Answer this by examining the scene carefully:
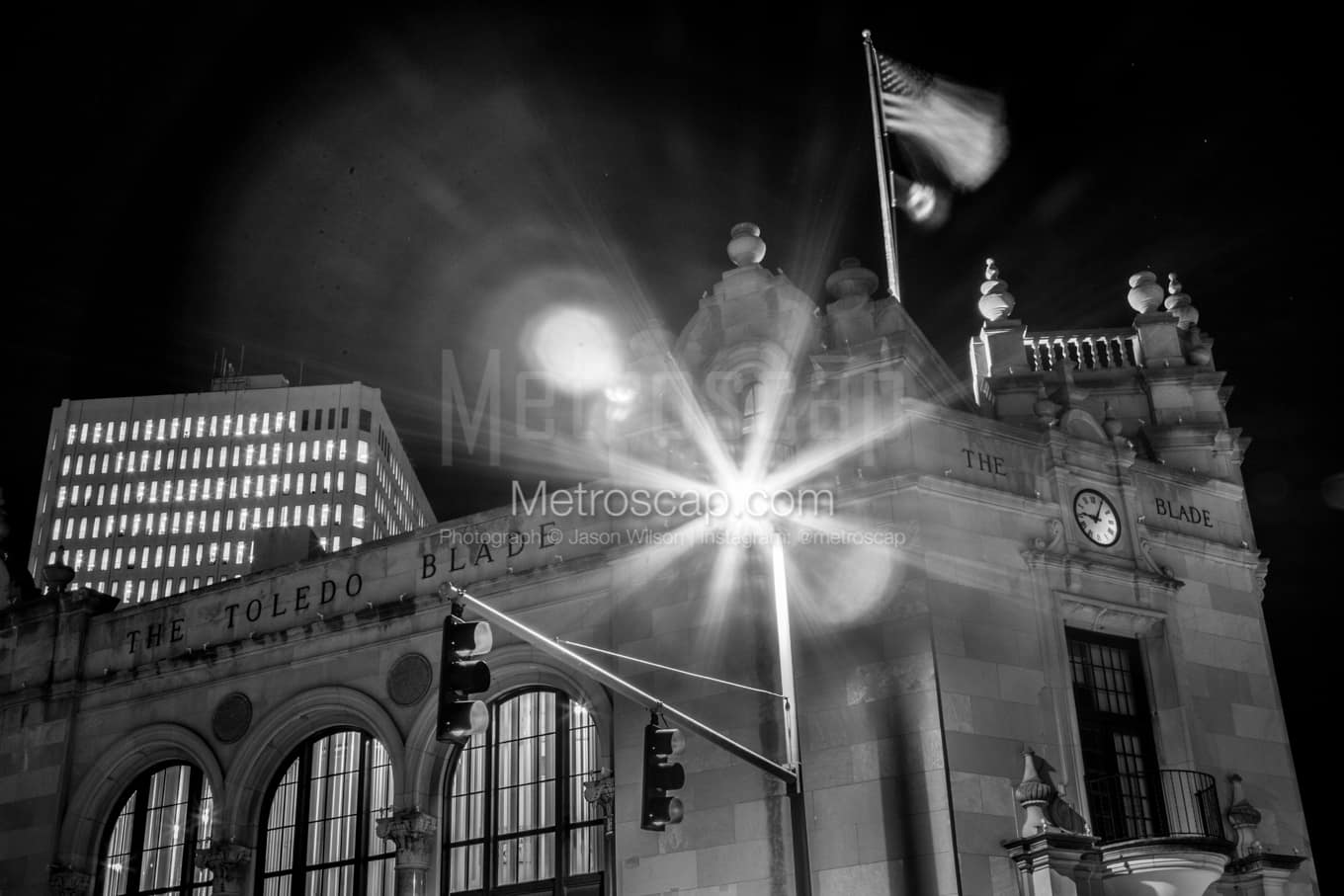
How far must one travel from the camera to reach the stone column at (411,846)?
2781 cm

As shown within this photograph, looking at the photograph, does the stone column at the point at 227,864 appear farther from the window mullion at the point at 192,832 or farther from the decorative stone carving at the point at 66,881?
the decorative stone carving at the point at 66,881

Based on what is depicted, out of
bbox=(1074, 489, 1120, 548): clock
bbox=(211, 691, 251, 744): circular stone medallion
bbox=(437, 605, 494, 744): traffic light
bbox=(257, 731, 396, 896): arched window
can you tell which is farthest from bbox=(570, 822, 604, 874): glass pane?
bbox=(437, 605, 494, 744): traffic light

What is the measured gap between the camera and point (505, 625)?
15.8 metres

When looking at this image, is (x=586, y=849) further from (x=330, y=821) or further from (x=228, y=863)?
(x=228, y=863)

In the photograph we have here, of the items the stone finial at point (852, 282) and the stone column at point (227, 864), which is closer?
the stone finial at point (852, 282)

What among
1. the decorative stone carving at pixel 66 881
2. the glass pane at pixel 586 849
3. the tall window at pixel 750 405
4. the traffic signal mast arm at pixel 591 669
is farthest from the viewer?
the decorative stone carving at pixel 66 881

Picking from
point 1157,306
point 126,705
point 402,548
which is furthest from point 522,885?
point 1157,306

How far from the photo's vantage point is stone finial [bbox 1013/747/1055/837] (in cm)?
2230

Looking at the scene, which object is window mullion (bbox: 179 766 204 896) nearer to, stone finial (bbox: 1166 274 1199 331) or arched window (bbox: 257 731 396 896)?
arched window (bbox: 257 731 396 896)

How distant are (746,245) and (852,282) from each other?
2193mm

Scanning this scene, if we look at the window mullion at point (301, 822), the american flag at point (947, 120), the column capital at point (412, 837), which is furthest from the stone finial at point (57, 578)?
the american flag at point (947, 120)

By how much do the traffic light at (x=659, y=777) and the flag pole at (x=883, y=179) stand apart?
12.7 m

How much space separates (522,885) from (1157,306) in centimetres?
1722

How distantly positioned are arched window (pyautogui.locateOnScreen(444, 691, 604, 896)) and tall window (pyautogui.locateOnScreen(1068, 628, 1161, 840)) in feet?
28.1
